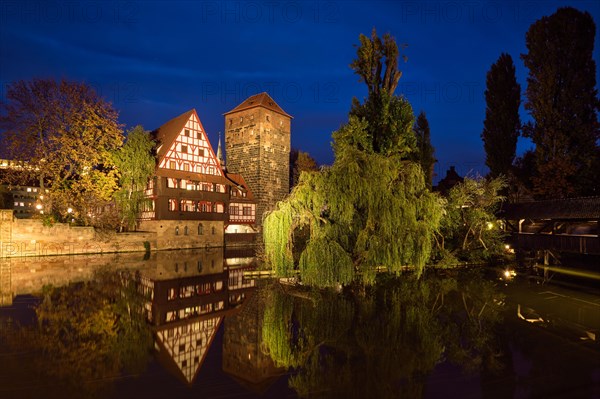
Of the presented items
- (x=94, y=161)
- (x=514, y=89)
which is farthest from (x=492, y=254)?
(x=94, y=161)

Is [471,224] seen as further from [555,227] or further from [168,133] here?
[168,133]

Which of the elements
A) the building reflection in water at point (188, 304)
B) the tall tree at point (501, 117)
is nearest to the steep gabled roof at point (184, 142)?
the building reflection in water at point (188, 304)

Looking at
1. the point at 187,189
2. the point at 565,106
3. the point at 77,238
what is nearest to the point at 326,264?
the point at 77,238

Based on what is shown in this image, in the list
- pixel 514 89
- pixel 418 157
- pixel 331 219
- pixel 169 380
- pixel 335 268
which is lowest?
pixel 169 380

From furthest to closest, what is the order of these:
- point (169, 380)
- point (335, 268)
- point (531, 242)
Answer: point (531, 242) → point (335, 268) → point (169, 380)

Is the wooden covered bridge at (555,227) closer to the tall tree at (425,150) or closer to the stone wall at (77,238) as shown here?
the tall tree at (425,150)

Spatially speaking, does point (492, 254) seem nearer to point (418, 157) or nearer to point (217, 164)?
point (418, 157)

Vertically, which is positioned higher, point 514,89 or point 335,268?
point 514,89

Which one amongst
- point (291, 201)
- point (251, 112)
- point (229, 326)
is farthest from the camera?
point (251, 112)

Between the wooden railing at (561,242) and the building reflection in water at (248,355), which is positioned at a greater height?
the wooden railing at (561,242)

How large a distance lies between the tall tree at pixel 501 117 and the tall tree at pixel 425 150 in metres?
15.5

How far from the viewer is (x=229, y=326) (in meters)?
10.0

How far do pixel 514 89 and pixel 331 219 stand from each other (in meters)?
35.2

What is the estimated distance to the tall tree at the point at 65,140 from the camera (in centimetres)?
2939
